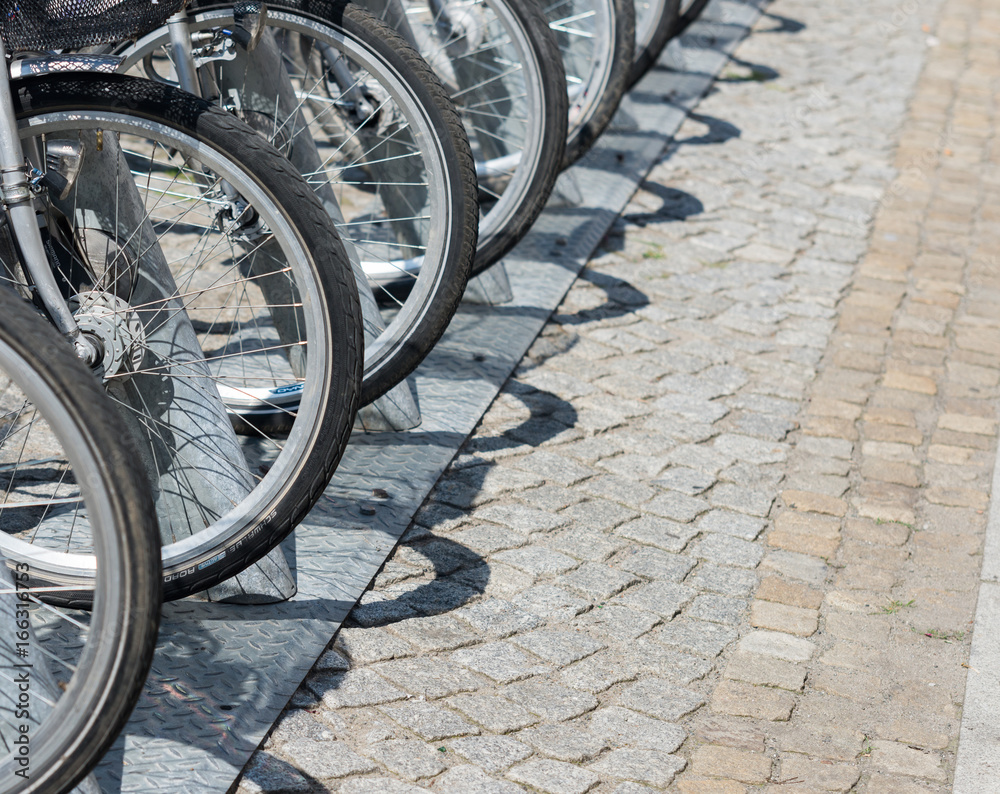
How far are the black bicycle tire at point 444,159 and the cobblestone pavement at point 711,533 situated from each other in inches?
19.4

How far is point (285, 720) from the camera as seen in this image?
263 cm

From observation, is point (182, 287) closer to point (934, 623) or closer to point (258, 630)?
point (258, 630)

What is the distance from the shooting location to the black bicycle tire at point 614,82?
479cm

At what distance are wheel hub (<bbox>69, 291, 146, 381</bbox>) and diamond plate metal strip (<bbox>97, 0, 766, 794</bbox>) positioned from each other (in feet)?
2.19

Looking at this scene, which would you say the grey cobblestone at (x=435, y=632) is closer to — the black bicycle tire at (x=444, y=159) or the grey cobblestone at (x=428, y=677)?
the grey cobblestone at (x=428, y=677)

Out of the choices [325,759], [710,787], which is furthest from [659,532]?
[325,759]

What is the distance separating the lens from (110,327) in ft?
8.59

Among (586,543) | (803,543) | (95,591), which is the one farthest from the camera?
(803,543)

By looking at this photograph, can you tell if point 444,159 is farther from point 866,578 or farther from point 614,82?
point 614,82

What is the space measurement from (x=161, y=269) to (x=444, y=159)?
2.68 ft

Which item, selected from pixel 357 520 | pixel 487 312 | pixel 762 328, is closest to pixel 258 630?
pixel 357 520

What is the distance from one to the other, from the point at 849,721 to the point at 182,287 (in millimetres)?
1908

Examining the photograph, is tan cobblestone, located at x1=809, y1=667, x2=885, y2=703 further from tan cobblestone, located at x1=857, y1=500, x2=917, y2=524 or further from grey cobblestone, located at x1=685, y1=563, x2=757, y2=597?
tan cobblestone, located at x1=857, y1=500, x2=917, y2=524

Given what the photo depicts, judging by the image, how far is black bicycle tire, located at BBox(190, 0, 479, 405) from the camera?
122 inches
